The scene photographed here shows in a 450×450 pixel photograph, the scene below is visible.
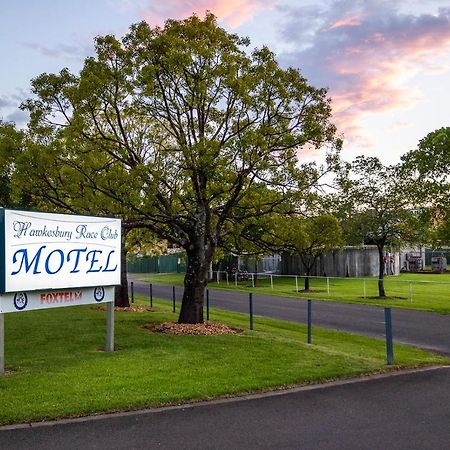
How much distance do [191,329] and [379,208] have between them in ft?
60.7

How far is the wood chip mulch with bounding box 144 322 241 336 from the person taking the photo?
537 inches

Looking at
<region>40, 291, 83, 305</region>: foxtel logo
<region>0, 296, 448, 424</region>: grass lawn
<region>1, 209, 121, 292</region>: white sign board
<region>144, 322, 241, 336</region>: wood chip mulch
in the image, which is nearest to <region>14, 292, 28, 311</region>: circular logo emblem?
<region>1, 209, 121, 292</region>: white sign board

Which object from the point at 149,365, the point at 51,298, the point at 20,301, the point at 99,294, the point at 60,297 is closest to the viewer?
the point at 149,365

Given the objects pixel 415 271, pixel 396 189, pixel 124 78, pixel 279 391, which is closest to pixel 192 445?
pixel 279 391

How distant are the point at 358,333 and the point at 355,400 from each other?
8431mm

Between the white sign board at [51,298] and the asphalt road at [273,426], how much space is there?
3.49 m

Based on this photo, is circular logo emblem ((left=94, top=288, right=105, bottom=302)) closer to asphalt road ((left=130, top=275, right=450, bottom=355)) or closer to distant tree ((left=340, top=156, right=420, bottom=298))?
asphalt road ((left=130, top=275, right=450, bottom=355))

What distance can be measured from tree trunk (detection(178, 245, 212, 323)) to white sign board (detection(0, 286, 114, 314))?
3.87 meters

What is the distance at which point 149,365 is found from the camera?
31.6 feet

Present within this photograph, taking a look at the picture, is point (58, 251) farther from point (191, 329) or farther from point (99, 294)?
point (191, 329)

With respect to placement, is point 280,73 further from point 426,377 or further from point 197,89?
point 426,377

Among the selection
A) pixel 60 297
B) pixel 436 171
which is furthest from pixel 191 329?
pixel 436 171

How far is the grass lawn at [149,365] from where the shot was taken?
760 centimetres

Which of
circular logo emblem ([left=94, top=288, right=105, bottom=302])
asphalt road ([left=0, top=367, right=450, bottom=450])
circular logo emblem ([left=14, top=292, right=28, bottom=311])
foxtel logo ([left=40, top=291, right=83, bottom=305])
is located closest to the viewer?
asphalt road ([left=0, top=367, right=450, bottom=450])
